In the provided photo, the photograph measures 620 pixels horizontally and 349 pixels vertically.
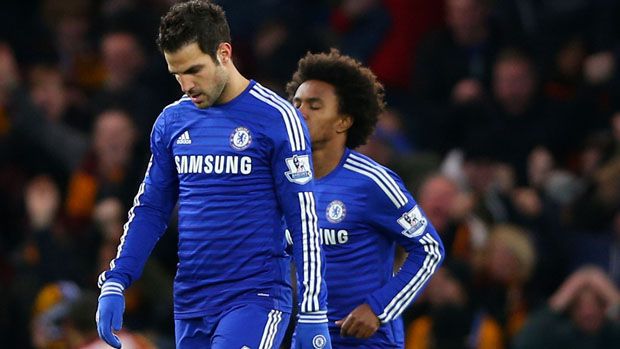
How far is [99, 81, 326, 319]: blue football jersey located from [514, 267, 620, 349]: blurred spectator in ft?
11.1

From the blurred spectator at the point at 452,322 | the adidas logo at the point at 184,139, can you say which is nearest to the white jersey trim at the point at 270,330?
the adidas logo at the point at 184,139

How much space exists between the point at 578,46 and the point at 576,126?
2.74 ft

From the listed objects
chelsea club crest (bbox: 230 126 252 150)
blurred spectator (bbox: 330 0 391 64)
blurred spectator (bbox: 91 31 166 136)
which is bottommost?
chelsea club crest (bbox: 230 126 252 150)

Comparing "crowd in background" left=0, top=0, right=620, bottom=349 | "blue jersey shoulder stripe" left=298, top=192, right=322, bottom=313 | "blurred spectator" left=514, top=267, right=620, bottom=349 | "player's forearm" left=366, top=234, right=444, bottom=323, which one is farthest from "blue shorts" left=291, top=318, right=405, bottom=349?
"blurred spectator" left=514, top=267, right=620, bottom=349

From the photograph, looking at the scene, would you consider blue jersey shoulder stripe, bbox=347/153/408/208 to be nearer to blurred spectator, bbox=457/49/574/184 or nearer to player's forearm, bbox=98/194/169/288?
player's forearm, bbox=98/194/169/288

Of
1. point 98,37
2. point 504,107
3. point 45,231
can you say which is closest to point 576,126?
point 504,107

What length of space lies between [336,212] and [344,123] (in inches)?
17.4

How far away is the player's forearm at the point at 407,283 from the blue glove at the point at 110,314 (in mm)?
1131

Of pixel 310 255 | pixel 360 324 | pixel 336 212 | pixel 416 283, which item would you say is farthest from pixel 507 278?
pixel 310 255

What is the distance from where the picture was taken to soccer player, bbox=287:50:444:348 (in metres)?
6.90

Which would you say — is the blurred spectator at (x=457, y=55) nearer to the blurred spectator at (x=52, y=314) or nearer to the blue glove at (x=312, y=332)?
the blurred spectator at (x=52, y=314)

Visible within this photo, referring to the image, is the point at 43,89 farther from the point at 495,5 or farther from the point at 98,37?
the point at 495,5

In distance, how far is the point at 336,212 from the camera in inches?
275

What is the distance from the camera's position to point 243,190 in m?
6.29
